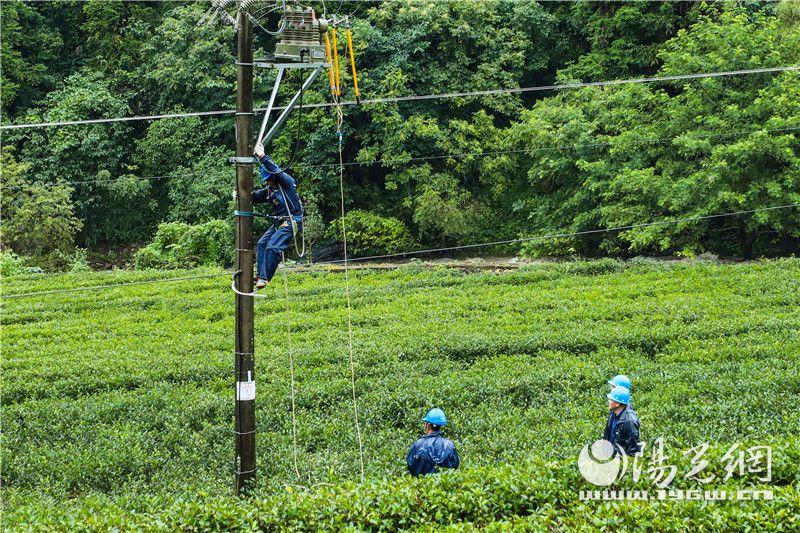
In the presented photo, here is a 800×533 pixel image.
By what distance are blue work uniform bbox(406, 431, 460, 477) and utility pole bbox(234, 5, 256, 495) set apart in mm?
2016

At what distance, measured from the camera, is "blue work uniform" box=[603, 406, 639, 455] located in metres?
8.98

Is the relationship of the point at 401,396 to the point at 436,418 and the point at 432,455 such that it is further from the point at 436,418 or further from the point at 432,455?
the point at 436,418

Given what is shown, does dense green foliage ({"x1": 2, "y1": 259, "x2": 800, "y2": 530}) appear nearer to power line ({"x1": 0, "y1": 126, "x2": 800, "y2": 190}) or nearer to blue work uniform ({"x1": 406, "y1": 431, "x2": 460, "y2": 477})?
blue work uniform ({"x1": 406, "y1": 431, "x2": 460, "y2": 477})

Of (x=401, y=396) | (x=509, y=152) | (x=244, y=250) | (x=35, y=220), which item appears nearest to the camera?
(x=244, y=250)

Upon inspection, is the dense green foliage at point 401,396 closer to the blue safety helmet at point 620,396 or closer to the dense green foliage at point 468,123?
the blue safety helmet at point 620,396

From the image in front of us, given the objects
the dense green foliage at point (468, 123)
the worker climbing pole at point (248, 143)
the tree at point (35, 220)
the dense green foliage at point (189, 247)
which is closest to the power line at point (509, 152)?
the dense green foliage at point (468, 123)

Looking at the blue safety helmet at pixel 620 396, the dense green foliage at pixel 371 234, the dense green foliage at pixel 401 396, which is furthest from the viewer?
the dense green foliage at pixel 371 234

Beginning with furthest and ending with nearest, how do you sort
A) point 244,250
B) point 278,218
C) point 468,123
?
point 468,123 → point 278,218 → point 244,250

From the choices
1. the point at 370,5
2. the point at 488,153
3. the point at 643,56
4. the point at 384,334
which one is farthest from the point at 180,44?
the point at 384,334

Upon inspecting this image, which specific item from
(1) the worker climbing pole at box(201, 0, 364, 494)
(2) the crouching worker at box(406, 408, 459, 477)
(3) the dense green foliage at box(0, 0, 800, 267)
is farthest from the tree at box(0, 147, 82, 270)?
(2) the crouching worker at box(406, 408, 459, 477)

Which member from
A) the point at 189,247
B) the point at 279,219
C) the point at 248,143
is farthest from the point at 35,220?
the point at 248,143

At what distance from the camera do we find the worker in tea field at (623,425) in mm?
8984

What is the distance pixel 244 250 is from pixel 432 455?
3.22 m

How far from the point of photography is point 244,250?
9508 millimetres
